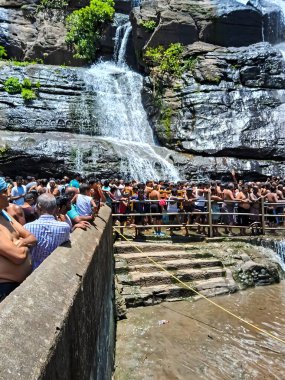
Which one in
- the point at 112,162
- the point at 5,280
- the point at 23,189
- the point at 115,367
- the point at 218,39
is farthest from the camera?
the point at 218,39

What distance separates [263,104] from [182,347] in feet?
66.9

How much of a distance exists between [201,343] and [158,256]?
3.51m

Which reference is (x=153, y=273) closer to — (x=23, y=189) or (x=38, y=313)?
(x=23, y=189)

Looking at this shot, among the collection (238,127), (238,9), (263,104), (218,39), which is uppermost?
(238,9)

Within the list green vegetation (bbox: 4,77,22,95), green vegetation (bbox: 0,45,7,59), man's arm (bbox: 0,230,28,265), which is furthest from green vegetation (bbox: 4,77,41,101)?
man's arm (bbox: 0,230,28,265)

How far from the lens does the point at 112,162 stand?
20.5m

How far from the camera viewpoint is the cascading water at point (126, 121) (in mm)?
20719

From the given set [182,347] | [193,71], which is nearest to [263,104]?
[193,71]

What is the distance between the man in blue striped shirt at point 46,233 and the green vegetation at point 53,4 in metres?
32.8

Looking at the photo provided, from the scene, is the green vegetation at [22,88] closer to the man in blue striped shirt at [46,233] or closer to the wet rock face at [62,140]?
the wet rock face at [62,140]

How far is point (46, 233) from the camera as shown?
3402mm

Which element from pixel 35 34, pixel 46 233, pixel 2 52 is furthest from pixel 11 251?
pixel 35 34

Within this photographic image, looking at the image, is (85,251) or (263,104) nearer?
(85,251)

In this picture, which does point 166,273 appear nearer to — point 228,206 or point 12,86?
point 228,206
